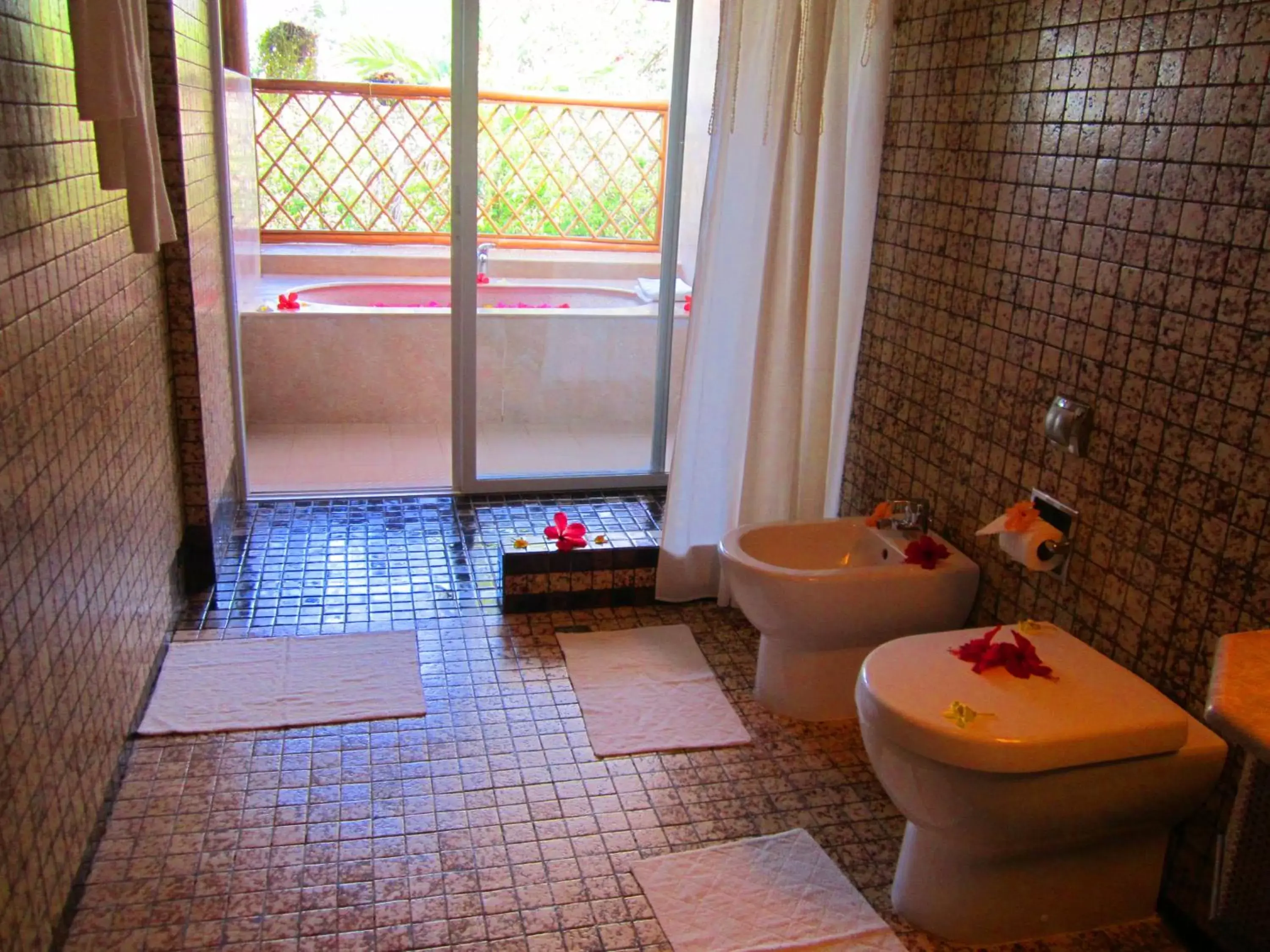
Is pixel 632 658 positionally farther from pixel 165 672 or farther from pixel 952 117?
pixel 952 117

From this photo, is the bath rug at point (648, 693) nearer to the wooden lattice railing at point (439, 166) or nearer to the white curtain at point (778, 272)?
the white curtain at point (778, 272)

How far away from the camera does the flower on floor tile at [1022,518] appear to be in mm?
1942

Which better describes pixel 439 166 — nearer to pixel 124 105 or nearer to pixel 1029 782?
pixel 124 105

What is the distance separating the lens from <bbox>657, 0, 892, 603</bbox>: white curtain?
249 centimetres

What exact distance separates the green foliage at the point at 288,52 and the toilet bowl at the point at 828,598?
273cm

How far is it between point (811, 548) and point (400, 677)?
99 centimetres

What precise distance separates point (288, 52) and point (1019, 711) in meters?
3.63

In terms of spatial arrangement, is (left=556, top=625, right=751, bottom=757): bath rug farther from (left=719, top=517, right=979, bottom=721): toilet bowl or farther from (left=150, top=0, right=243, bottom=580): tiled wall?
(left=150, top=0, right=243, bottom=580): tiled wall

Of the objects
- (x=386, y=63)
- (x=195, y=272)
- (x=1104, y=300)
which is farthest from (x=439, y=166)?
(x=1104, y=300)

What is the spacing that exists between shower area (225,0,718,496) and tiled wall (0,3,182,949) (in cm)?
Result: 129

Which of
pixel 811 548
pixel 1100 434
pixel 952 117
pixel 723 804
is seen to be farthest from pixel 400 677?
pixel 952 117

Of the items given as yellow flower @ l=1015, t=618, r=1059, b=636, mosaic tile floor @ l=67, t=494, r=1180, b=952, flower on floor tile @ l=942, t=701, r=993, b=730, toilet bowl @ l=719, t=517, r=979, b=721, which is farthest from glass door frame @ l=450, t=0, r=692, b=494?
flower on floor tile @ l=942, t=701, r=993, b=730

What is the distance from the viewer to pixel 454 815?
1998 mm

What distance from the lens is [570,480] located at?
3582 mm
